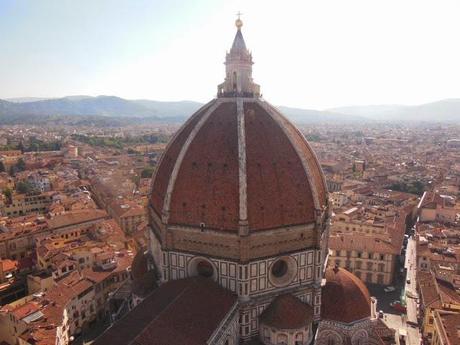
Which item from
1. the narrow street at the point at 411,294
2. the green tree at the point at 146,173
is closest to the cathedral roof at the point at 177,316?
the narrow street at the point at 411,294

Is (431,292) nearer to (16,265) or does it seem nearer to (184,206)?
(184,206)

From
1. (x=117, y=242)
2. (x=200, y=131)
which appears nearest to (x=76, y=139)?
(x=117, y=242)

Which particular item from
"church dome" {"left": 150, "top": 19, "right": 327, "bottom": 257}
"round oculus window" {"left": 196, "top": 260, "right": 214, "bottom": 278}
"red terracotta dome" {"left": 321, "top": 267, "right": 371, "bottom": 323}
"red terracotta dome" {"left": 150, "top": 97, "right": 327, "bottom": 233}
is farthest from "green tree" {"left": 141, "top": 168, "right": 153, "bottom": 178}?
"red terracotta dome" {"left": 321, "top": 267, "right": 371, "bottom": 323}

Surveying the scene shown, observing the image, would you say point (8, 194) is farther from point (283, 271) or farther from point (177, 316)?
point (177, 316)

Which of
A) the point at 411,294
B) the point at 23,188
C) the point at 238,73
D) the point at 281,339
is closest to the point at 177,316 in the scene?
the point at 281,339

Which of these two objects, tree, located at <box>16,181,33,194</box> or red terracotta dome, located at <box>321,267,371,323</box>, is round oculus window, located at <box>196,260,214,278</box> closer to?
red terracotta dome, located at <box>321,267,371,323</box>

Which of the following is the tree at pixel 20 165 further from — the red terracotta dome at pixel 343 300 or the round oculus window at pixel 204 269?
the red terracotta dome at pixel 343 300

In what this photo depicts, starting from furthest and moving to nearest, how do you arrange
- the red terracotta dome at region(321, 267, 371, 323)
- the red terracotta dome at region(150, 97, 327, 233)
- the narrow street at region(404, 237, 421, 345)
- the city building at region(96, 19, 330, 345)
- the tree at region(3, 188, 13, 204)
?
1. the tree at region(3, 188, 13, 204)
2. the narrow street at region(404, 237, 421, 345)
3. the red terracotta dome at region(321, 267, 371, 323)
4. the red terracotta dome at region(150, 97, 327, 233)
5. the city building at region(96, 19, 330, 345)
